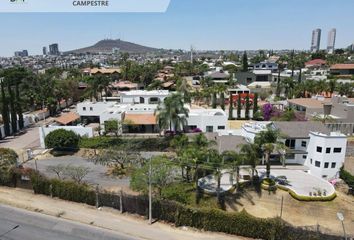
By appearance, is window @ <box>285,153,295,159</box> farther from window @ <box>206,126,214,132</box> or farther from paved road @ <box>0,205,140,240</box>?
paved road @ <box>0,205,140,240</box>

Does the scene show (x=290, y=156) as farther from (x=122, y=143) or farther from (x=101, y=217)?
(x=101, y=217)

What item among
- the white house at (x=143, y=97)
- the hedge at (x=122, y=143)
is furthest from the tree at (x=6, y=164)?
the white house at (x=143, y=97)

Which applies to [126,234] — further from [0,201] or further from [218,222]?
[0,201]

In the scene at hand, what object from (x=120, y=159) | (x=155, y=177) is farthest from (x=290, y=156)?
(x=120, y=159)

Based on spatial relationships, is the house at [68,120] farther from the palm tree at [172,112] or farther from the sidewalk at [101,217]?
the sidewalk at [101,217]

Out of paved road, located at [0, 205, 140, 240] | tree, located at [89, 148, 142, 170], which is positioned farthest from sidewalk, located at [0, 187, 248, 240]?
tree, located at [89, 148, 142, 170]

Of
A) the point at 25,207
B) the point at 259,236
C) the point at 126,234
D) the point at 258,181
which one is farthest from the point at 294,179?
the point at 25,207
